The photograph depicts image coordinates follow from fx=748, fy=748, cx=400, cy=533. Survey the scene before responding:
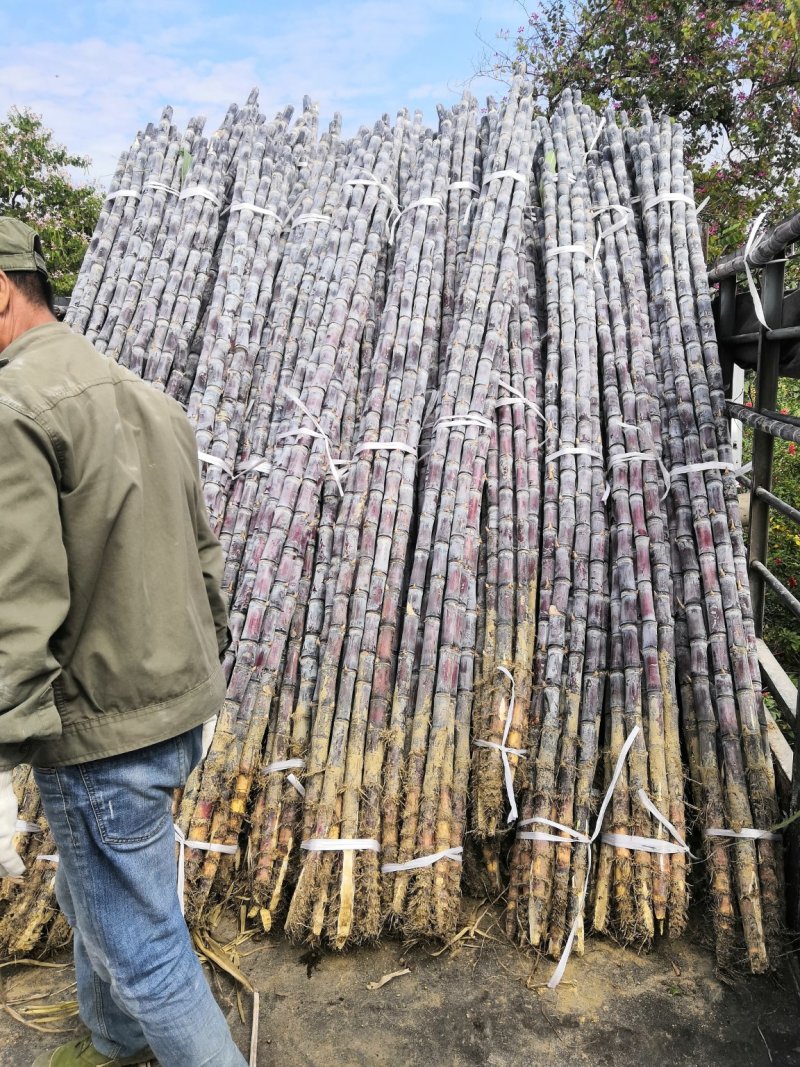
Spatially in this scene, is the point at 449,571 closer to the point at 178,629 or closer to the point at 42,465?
the point at 178,629

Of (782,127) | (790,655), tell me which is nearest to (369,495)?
(790,655)

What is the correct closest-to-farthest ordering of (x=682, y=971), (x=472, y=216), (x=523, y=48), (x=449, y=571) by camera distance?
(x=682, y=971) < (x=449, y=571) < (x=472, y=216) < (x=523, y=48)

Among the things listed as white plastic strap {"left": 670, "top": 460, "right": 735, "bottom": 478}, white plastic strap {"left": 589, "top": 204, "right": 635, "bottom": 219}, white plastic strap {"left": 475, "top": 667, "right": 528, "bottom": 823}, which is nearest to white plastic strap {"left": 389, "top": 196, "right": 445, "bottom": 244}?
white plastic strap {"left": 589, "top": 204, "right": 635, "bottom": 219}

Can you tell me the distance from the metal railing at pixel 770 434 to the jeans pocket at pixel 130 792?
210 cm

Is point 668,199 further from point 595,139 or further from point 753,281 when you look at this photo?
point 753,281

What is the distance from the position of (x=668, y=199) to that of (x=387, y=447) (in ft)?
6.78

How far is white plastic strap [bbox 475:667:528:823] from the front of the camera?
8.86 feet

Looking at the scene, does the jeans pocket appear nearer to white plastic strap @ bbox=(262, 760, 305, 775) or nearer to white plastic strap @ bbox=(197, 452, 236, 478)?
white plastic strap @ bbox=(262, 760, 305, 775)

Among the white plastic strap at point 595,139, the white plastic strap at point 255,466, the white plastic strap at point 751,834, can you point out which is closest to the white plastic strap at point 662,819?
the white plastic strap at point 751,834

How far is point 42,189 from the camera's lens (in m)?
11.3

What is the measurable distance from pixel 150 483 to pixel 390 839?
163cm

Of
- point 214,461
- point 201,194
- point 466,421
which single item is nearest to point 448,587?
point 466,421

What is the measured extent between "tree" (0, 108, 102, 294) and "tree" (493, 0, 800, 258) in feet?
24.1

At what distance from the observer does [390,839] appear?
2691 millimetres
